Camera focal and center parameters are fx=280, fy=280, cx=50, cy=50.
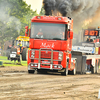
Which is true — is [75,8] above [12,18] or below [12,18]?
below

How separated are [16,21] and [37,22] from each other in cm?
3462

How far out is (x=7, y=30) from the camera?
51062 millimetres

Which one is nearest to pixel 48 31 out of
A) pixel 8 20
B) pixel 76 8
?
pixel 76 8

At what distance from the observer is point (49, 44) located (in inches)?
642

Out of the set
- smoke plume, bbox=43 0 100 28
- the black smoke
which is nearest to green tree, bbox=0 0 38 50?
smoke plume, bbox=43 0 100 28

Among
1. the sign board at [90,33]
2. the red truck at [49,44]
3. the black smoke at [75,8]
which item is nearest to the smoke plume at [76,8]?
the black smoke at [75,8]

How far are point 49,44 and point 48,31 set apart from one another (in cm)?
77

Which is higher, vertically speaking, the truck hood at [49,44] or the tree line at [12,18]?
the tree line at [12,18]

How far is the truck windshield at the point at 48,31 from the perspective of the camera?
53.6ft

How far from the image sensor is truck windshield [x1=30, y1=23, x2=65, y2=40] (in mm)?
16344

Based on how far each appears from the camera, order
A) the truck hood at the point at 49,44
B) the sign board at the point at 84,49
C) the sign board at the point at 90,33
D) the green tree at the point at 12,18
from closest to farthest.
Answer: the truck hood at the point at 49,44 < the sign board at the point at 84,49 < the sign board at the point at 90,33 < the green tree at the point at 12,18

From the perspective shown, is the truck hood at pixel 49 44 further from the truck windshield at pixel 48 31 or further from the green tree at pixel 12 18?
the green tree at pixel 12 18

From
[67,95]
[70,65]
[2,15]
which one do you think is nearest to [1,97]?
[67,95]

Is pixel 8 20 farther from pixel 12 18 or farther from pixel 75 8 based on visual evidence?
pixel 75 8
